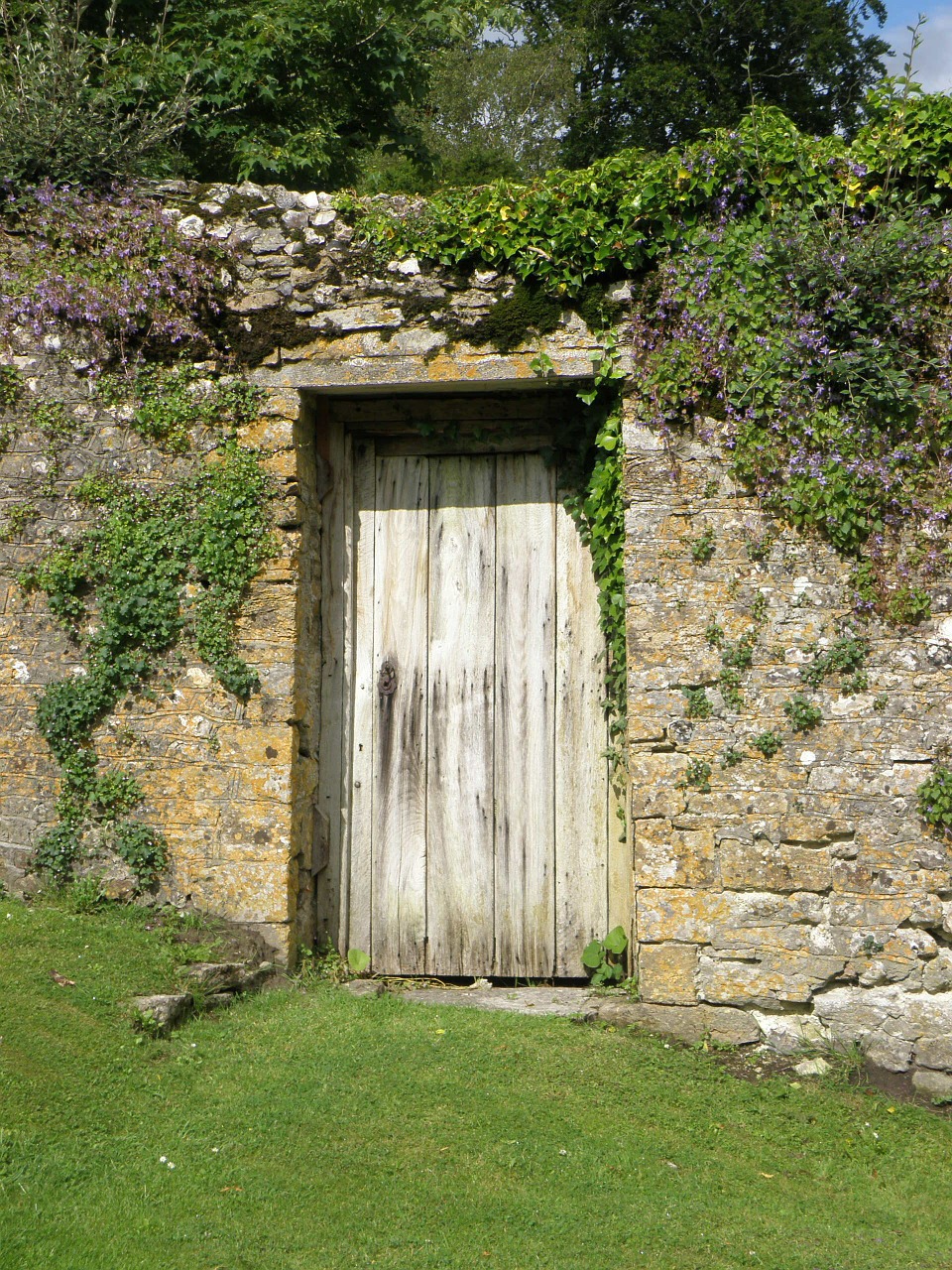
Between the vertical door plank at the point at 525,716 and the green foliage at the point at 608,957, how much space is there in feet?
0.61

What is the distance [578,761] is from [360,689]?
3.39ft

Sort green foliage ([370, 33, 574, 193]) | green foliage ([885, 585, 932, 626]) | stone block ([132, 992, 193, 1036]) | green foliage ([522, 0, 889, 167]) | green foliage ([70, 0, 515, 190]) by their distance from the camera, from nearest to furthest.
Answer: stone block ([132, 992, 193, 1036]) < green foliage ([885, 585, 932, 626]) < green foliage ([70, 0, 515, 190]) < green foliage ([522, 0, 889, 167]) < green foliage ([370, 33, 574, 193])

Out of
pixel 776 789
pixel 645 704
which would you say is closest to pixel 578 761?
pixel 645 704

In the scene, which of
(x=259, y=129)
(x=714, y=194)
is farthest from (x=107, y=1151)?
(x=259, y=129)

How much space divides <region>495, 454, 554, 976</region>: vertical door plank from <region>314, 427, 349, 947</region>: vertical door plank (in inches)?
27.7

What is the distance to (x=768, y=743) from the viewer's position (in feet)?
13.3

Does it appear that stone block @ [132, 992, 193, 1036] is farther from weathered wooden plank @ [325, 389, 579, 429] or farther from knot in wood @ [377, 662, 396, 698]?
weathered wooden plank @ [325, 389, 579, 429]

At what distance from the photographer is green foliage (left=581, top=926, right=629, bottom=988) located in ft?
14.9

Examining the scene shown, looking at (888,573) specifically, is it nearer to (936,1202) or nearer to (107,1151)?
(936,1202)

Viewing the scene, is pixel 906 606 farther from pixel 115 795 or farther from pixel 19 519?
pixel 19 519

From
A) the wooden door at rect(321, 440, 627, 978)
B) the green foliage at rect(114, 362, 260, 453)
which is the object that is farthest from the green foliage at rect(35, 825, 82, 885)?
the green foliage at rect(114, 362, 260, 453)

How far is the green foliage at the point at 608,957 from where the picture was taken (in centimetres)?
453

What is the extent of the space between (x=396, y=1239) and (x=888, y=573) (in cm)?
286

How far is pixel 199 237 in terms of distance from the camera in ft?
14.7
